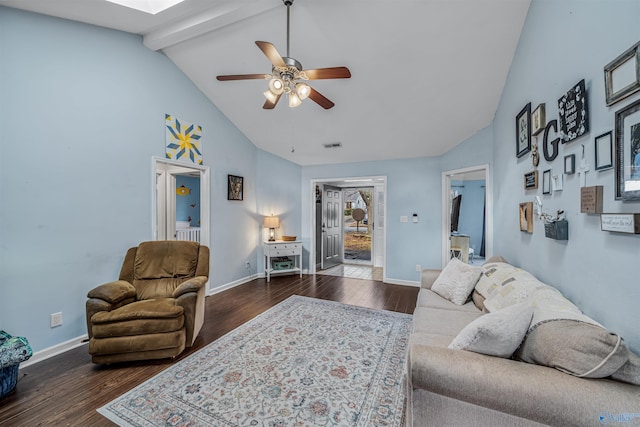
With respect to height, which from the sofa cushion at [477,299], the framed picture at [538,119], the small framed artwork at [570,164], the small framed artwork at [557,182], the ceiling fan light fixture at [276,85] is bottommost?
the sofa cushion at [477,299]

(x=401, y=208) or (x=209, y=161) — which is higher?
(x=209, y=161)

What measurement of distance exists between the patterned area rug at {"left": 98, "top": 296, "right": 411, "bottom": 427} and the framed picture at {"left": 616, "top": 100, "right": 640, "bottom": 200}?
1.68 metres

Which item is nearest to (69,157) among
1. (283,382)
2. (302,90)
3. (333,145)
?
(302,90)

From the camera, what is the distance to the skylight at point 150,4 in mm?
2389

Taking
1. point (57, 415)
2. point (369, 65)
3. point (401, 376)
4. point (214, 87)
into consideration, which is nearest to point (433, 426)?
point (401, 376)

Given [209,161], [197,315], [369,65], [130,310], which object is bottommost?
[197,315]

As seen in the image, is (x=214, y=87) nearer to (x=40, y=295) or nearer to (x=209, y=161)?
(x=209, y=161)

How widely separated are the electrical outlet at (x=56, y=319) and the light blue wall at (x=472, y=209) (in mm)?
8094

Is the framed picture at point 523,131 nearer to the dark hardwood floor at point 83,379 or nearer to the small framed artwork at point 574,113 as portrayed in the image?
the small framed artwork at point 574,113

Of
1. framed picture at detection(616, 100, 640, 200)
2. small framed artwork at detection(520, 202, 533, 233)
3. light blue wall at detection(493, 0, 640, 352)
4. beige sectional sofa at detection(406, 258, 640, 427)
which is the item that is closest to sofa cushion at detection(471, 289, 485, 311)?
light blue wall at detection(493, 0, 640, 352)

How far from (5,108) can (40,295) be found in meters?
1.62

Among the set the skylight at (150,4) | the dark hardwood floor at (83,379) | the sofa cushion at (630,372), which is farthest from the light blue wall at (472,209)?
the skylight at (150,4)

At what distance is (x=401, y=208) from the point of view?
4.57 meters

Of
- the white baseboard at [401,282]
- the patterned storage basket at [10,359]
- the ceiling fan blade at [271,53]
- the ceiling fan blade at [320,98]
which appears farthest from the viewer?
the white baseboard at [401,282]
